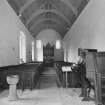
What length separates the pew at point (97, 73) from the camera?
4883 millimetres

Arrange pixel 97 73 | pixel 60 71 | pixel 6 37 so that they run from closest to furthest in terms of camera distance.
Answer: pixel 97 73 < pixel 60 71 < pixel 6 37

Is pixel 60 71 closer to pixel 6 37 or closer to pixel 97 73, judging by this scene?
pixel 6 37

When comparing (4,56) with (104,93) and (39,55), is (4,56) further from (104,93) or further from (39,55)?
(39,55)

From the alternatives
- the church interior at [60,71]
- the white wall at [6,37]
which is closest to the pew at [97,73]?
the church interior at [60,71]

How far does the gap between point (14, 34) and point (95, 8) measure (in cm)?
569

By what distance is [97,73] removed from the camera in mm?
4918

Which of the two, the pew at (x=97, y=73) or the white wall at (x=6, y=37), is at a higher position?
the white wall at (x=6, y=37)

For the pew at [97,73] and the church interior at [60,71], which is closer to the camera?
the pew at [97,73]

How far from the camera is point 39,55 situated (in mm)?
26438

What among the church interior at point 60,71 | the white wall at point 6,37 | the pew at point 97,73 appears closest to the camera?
the pew at point 97,73

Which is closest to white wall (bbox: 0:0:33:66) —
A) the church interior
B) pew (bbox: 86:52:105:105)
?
the church interior

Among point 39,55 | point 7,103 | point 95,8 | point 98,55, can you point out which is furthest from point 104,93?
point 39,55

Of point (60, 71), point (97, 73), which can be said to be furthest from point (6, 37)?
point (97, 73)

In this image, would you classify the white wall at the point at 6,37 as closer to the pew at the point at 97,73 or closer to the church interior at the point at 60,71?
the church interior at the point at 60,71
